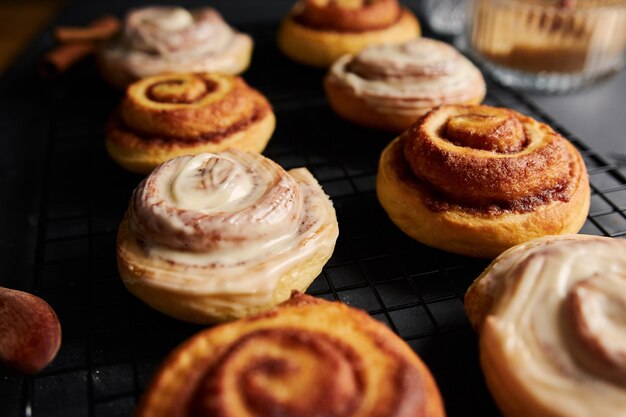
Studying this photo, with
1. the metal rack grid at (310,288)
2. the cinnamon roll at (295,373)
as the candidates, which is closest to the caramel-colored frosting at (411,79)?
the metal rack grid at (310,288)

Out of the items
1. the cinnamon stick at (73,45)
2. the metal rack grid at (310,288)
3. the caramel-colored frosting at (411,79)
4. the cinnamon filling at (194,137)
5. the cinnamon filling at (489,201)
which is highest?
the caramel-colored frosting at (411,79)

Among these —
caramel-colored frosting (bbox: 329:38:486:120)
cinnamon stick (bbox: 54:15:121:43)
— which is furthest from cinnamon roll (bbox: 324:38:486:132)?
cinnamon stick (bbox: 54:15:121:43)

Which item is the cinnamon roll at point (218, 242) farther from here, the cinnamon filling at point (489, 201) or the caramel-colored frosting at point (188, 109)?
the caramel-colored frosting at point (188, 109)

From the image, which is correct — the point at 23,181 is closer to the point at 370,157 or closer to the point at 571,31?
the point at 370,157

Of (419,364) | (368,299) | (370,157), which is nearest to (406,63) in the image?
(370,157)

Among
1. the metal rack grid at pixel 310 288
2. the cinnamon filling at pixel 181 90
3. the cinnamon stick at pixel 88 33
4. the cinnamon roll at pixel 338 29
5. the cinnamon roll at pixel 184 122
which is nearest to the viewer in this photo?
the metal rack grid at pixel 310 288

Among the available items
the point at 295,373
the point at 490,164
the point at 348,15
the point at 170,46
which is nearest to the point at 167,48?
the point at 170,46
